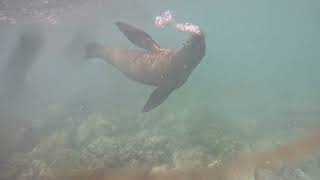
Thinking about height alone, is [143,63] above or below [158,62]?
below

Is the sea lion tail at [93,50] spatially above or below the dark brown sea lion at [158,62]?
below

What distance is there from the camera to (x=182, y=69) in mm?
7867

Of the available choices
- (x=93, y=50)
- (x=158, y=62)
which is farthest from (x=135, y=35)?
(x=93, y=50)

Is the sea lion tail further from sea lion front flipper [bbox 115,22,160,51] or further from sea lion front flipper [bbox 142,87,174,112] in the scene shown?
sea lion front flipper [bbox 142,87,174,112]

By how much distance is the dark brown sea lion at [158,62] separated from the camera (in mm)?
7336

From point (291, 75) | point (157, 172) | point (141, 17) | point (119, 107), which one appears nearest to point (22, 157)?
point (157, 172)

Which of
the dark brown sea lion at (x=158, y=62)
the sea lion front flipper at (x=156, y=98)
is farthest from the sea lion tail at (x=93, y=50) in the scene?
the sea lion front flipper at (x=156, y=98)

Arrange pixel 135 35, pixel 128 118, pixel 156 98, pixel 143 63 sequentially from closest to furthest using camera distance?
pixel 135 35
pixel 156 98
pixel 143 63
pixel 128 118

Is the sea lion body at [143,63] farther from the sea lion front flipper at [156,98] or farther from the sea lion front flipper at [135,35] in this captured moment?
the sea lion front flipper at [135,35]

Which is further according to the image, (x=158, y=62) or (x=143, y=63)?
(x=143, y=63)

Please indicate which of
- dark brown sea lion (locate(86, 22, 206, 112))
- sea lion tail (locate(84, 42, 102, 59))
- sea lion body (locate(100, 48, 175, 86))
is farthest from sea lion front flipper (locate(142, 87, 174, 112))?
sea lion tail (locate(84, 42, 102, 59))

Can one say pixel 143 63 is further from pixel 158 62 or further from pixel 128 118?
pixel 128 118

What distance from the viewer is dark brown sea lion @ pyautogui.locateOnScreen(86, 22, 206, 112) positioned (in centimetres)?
734

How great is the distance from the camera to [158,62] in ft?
27.7
